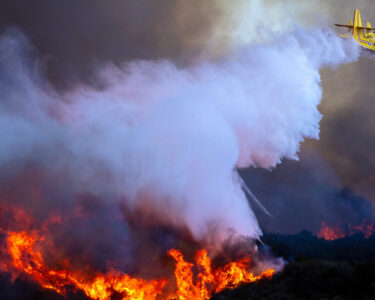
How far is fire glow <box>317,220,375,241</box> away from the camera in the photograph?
179ft

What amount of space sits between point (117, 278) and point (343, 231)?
140 feet

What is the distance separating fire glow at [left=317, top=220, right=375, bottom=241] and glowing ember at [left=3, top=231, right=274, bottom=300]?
3121cm

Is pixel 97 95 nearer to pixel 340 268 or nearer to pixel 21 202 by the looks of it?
pixel 21 202

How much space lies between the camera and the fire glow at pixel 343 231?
54.4 meters

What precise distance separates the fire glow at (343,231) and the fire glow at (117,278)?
103 ft

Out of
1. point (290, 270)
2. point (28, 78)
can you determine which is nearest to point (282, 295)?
point (290, 270)

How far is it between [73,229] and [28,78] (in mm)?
15328

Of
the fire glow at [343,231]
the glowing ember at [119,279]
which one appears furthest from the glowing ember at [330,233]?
the glowing ember at [119,279]

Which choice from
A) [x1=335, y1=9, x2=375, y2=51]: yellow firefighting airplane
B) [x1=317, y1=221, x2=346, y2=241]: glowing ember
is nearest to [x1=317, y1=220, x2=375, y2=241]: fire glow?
[x1=317, y1=221, x2=346, y2=241]: glowing ember

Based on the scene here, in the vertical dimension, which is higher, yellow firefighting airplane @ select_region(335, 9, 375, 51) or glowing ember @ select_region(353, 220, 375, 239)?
yellow firefighting airplane @ select_region(335, 9, 375, 51)

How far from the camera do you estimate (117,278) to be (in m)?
27.7

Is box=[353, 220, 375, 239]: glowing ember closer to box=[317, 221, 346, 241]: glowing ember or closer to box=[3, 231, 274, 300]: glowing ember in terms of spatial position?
box=[317, 221, 346, 241]: glowing ember

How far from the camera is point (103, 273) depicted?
2798 centimetres

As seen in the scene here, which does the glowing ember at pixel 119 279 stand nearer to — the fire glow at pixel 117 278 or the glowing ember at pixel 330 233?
the fire glow at pixel 117 278
